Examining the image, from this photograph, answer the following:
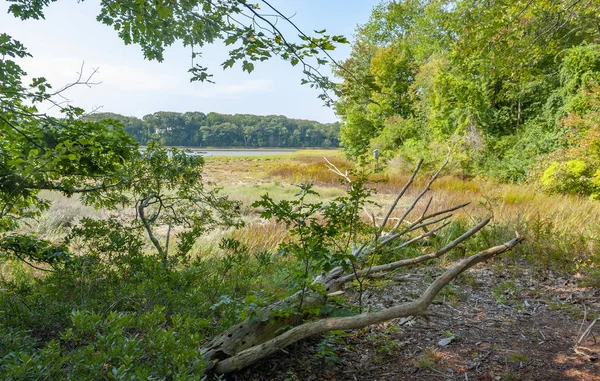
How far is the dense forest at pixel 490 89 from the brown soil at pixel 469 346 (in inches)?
71.3

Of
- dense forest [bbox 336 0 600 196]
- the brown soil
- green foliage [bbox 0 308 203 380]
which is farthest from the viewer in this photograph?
dense forest [bbox 336 0 600 196]

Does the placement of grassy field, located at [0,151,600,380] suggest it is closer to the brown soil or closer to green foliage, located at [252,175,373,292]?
the brown soil

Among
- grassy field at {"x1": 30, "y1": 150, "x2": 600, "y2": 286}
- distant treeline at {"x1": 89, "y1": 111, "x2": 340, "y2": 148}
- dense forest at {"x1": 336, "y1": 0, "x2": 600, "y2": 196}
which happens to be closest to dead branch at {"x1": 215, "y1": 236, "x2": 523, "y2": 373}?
grassy field at {"x1": 30, "y1": 150, "x2": 600, "y2": 286}

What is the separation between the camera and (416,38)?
25.7m

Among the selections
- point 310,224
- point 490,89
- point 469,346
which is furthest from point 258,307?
point 490,89

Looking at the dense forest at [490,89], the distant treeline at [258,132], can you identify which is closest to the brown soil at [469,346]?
the dense forest at [490,89]

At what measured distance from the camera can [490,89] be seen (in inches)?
669

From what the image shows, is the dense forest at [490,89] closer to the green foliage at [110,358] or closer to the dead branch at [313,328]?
the dead branch at [313,328]

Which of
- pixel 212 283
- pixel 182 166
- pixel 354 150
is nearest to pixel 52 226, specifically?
pixel 182 166

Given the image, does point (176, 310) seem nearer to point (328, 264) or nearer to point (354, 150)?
point (328, 264)

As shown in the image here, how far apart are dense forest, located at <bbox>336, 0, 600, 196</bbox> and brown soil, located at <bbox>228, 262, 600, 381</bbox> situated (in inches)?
71.3

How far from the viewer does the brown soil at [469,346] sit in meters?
2.40

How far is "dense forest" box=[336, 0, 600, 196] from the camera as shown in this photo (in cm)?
658

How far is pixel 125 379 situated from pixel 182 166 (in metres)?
2.53
